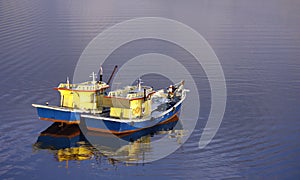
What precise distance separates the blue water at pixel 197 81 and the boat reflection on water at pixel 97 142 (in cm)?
62

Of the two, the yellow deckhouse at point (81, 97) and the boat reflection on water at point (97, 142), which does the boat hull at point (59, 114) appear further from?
the yellow deckhouse at point (81, 97)

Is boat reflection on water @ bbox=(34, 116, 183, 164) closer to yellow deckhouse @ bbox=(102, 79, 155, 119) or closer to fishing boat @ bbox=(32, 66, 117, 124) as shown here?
fishing boat @ bbox=(32, 66, 117, 124)

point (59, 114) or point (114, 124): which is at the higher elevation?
point (59, 114)

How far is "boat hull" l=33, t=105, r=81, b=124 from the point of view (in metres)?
37.5

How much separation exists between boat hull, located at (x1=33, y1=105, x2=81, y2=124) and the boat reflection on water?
38.5 inches

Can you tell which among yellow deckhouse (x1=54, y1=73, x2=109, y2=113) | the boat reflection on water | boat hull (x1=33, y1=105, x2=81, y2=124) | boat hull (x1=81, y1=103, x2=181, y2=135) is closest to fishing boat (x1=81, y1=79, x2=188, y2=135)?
boat hull (x1=81, y1=103, x2=181, y2=135)

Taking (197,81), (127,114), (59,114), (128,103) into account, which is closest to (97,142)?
(127,114)

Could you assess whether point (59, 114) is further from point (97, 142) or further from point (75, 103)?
point (97, 142)

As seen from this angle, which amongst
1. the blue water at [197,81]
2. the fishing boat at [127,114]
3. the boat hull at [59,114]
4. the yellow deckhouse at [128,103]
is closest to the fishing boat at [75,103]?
the boat hull at [59,114]

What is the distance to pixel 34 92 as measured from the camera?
4650cm

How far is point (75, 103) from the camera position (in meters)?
39.0

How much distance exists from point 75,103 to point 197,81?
683 inches

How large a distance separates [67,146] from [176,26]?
5026 centimetres

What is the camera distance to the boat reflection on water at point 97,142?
34.0m
